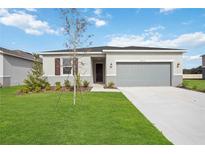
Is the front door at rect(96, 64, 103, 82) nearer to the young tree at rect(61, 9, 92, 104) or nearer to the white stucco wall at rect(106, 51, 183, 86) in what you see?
the white stucco wall at rect(106, 51, 183, 86)

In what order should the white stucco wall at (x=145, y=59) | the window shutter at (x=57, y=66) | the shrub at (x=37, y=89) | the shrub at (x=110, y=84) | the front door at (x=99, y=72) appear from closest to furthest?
the shrub at (x=37, y=89) → the shrub at (x=110, y=84) → the white stucco wall at (x=145, y=59) → the window shutter at (x=57, y=66) → the front door at (x=99, y=72)

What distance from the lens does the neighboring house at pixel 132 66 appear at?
17.2 metres

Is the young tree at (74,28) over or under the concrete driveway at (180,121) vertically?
over

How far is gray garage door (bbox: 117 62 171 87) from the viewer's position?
17344 mm

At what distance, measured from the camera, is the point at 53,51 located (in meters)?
18.7

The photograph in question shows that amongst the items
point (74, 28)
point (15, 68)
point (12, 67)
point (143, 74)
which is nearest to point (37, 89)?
point (74, 28)

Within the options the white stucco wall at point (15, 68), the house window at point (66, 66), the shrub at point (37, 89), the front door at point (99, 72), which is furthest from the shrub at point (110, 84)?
the white stucco wall at point (15, 68)

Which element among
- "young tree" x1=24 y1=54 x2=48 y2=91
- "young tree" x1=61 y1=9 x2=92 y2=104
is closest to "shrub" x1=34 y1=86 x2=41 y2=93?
"young tree" x1=24 y1=54 x2=48 y2=91

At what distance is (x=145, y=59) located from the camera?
56.9 ft

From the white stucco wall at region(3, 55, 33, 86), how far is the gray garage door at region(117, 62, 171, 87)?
10.1m

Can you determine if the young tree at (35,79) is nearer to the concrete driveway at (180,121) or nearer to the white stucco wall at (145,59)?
the white stucco wall at (145,59)

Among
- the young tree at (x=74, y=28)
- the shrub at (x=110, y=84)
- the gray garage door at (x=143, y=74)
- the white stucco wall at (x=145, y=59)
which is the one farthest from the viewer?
the gray garage door at (x=143, y=74)
